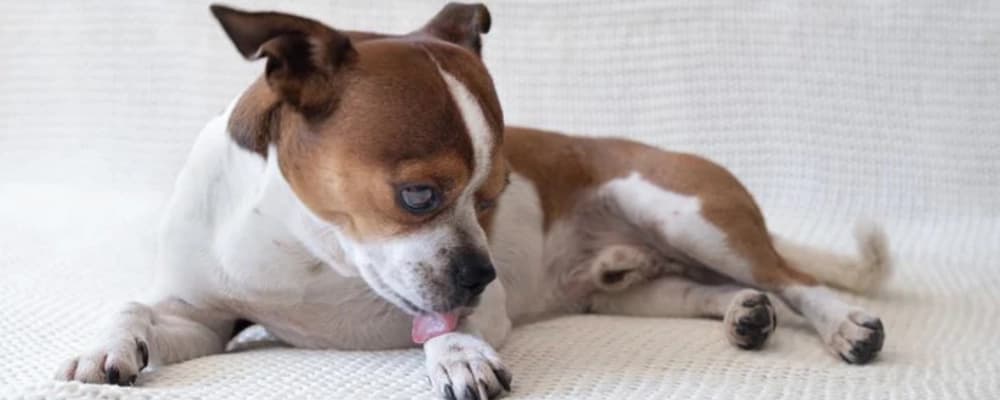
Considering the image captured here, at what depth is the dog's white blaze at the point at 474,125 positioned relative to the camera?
1729mm

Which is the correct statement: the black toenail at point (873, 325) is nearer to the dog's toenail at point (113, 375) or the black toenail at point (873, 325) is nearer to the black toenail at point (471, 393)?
the black toenail at point (471, 393)

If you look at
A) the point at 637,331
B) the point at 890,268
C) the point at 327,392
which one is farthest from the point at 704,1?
the point at 327,392

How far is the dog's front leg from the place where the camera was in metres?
1.72

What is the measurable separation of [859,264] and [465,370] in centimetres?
103

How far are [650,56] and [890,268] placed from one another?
3.11 feet

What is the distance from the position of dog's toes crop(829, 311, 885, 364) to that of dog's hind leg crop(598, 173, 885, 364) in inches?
4.3

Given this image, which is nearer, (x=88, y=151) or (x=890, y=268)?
(x=890, y=268)

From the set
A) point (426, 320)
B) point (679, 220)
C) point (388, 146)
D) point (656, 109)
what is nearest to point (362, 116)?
point (388, 146)

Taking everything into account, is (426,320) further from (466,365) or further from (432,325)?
(466,365)

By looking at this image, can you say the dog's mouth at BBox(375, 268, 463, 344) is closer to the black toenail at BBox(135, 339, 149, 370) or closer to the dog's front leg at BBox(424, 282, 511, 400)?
the dog's front leg at BBox(424, 282, 511, 400)

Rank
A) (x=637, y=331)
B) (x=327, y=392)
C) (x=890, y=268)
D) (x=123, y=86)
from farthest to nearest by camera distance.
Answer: (x=123, y=86)
(x=890, y=268)
(x=637, y=331)
(x=327, y=392)

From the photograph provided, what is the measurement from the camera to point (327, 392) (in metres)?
1.74

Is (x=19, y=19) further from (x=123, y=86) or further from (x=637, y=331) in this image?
(x=637, y=331)

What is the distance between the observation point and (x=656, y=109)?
3.28m
